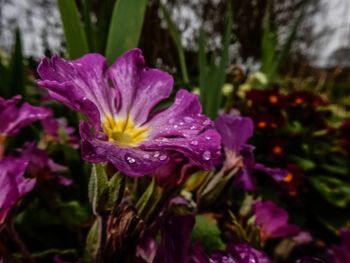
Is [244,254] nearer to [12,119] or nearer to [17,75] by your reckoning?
[12,119]

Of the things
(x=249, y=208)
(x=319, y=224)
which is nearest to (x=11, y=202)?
(x=249, y=208)

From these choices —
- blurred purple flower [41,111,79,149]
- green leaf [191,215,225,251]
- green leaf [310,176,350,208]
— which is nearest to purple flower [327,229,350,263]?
green leaf [191,215,225,251]

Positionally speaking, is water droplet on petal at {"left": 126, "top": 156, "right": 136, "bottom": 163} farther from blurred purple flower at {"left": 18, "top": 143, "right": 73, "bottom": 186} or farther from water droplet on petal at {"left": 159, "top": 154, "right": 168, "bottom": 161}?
blurred purple flower at {"left": 18, "top": 143, "right": 73, "bottom": 186}

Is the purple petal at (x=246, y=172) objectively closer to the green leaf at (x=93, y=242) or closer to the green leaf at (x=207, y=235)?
the green leaf at (x=207, y=235)

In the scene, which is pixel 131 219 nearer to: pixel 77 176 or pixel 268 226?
pixel 268 226

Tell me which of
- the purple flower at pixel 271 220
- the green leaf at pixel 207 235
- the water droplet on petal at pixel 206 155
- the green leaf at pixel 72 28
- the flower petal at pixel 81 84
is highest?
the green leaf at pixel 72 28

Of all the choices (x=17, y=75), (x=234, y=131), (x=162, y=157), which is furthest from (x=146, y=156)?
(x=17, y=75)

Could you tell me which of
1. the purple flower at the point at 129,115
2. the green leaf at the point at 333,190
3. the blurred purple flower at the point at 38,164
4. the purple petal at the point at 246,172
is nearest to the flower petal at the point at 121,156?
the purple flower at the point at 129,115

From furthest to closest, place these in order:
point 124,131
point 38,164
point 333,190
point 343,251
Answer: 1. point 333,190
2. point 38,164
3. point 124,131
4. point 343,251
